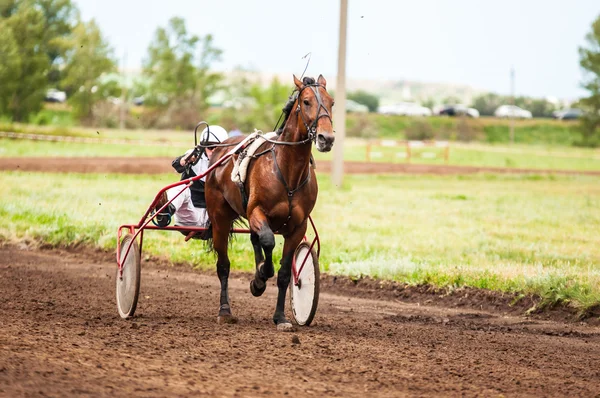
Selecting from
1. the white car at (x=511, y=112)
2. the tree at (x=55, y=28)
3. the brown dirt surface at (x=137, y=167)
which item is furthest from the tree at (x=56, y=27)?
the white car at (x=511, y=112)

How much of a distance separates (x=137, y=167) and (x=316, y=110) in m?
22.4

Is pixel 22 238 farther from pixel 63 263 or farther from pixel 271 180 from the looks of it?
pixel 271 180

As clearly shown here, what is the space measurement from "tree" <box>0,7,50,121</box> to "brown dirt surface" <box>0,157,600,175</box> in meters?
5.12

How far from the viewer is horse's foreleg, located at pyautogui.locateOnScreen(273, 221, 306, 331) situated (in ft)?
25.4

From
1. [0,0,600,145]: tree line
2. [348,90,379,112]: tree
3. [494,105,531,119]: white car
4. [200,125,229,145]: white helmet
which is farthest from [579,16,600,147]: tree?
[200,125,229,145]: white helmet

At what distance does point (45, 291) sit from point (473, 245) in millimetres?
7245

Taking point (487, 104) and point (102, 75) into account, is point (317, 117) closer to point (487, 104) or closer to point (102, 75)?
point (102, 75)

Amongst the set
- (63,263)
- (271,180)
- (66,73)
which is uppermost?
(66,73)

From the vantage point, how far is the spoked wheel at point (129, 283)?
8289 mm

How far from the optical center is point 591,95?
64.8 m

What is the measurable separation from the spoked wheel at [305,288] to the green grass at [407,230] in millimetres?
3137

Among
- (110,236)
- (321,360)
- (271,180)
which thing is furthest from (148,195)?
(321,360)

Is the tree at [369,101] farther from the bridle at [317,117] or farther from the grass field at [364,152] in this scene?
the bridle at [317,117]

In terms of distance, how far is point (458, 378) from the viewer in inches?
232
